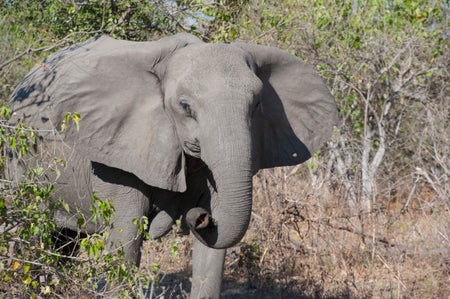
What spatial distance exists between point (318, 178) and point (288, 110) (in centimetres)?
178

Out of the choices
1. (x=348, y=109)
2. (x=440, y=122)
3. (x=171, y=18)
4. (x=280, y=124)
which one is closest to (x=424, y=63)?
(x=348, y=109)

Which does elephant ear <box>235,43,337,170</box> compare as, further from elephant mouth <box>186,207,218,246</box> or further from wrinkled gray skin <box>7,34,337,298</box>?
elephant mouth <box>186,207,218,246</box>

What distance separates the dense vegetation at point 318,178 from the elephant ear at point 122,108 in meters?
0.25

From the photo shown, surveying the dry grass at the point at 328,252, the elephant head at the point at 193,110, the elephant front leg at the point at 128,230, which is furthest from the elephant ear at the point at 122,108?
the dry grass at the point at 328,252

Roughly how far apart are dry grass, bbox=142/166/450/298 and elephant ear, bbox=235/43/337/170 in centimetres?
123

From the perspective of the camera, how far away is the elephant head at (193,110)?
4.74m

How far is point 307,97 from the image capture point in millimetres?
5832

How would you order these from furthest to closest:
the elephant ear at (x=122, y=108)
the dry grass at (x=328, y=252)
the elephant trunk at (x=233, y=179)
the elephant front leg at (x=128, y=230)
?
1. the dry grass at (x=328, y=252)
2. the elephant front leg at (x=128, y=230)
3. the elephant ear at (x=122, y=108)
4. the elephant trunk at (x=233, y=179)

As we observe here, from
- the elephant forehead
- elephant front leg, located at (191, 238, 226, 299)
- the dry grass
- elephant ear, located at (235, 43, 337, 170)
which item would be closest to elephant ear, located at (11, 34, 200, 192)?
the elephant forehead

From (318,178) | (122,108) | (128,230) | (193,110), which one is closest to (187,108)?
(193,110)

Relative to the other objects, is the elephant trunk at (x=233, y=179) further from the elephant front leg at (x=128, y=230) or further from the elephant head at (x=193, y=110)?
the elephant front leg at (x=128, y=230)

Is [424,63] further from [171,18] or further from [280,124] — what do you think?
[280,124]

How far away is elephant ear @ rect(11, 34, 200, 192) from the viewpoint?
5242 millimetres

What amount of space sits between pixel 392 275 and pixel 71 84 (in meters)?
2.79
